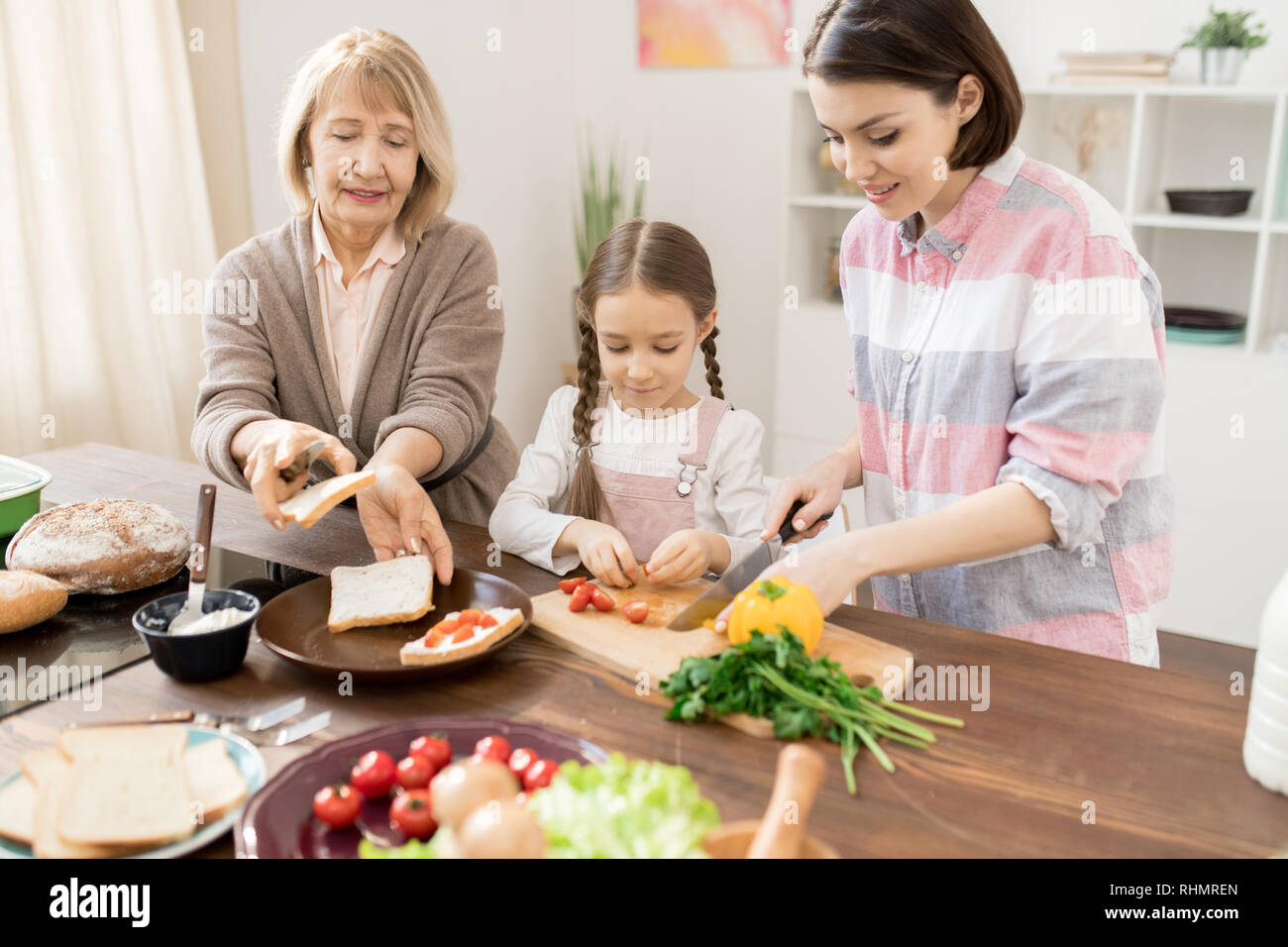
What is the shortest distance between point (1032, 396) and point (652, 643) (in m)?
0.65

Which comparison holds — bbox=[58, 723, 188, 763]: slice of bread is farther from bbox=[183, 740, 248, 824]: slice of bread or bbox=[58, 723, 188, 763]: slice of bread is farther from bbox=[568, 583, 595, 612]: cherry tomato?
bbox=[568, 583, 595, 612]: cherry tomato

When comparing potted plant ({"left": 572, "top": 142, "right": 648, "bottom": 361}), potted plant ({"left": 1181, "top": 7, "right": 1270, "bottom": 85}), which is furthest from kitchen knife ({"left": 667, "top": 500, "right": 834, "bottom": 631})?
potted plant ({"left": 572, "top": 142, "right": 648, "bottom": 361})

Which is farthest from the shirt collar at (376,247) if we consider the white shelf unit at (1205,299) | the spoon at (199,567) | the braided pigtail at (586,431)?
the white shelf unit at (1205,299)

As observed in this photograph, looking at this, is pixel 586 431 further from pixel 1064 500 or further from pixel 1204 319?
pixel 1204 319

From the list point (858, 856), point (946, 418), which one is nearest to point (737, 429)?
point (946, 418)

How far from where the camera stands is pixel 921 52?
1.50 m

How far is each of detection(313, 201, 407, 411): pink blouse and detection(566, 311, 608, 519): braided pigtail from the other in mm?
399

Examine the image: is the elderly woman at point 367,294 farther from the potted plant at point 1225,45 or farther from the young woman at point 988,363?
the potted plant at point 1225,45

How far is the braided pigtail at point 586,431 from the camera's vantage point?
6.81 feet

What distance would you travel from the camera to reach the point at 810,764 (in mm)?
890

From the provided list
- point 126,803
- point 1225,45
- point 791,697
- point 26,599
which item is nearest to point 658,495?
point 791,697

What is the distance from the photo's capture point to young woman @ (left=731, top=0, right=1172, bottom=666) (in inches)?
58.7

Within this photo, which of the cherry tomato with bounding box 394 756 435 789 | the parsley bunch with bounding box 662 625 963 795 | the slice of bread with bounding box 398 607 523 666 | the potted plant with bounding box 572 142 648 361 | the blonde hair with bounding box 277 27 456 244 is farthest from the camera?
the potted plant with bounding box 572 142 648 361

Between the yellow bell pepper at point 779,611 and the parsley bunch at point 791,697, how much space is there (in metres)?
0.05
